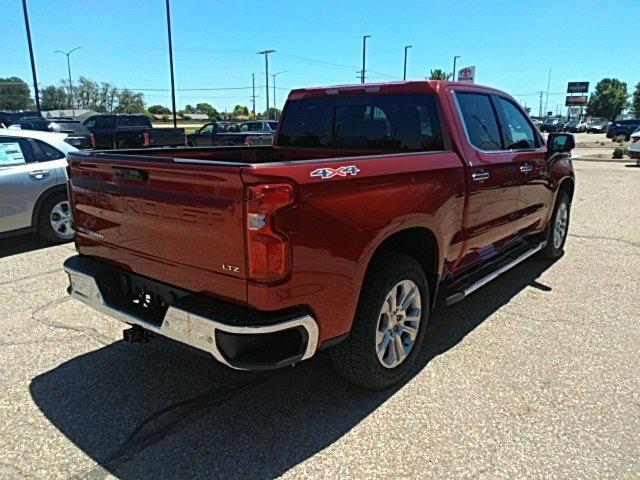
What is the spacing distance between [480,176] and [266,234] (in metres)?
2.26

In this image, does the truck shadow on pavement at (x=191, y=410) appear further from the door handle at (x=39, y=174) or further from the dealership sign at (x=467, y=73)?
the dealership sign at (x=467, y=73)

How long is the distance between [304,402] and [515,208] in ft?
9.37

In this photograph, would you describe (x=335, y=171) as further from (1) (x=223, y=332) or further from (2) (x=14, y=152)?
(2) (x=14, y=152)

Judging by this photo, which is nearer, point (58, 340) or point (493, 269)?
point (58, 340)

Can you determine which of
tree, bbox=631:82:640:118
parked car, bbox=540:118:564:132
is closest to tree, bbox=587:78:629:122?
tree, bbox=631:82:640:118

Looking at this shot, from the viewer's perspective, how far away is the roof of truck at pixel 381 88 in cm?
391

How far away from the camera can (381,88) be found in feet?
13.6

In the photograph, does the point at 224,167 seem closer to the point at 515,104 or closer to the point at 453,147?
the point at 453,147

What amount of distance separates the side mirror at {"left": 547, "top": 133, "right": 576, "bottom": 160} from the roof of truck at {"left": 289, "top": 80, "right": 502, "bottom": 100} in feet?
3.72

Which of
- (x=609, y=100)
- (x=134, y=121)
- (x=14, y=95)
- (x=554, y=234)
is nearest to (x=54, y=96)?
(x=14, y=95)

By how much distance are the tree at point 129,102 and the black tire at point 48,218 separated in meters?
117

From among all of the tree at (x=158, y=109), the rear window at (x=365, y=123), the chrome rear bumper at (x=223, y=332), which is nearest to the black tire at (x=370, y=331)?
the chrome rear bumper at (x=223, y=332)

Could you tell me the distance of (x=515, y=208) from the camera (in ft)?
15.7

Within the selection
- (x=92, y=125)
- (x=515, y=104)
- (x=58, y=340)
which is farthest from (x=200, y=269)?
(x=92, y=125)
